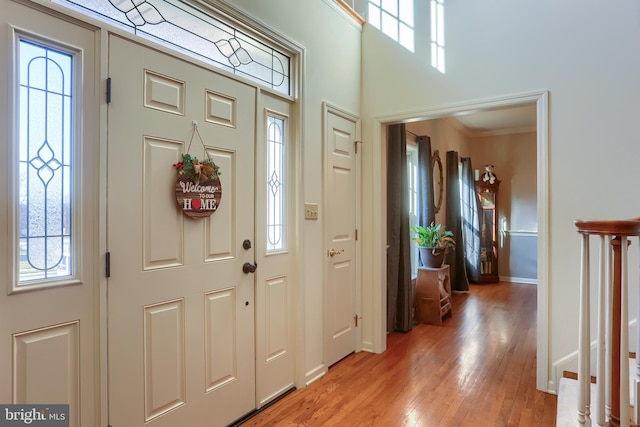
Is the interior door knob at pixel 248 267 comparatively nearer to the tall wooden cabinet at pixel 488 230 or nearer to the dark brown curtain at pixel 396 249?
the dark brown curtain at pixel 396 249

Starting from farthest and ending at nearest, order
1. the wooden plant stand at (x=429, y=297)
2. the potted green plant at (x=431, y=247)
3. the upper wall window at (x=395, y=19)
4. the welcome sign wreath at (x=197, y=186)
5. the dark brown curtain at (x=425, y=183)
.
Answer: the dark brown curtain at (x=425, y=183)
the potted green plant at (x=431, y=247)
the wooden plant stand at (x=429, y=297)
the upper wall window at (x=395, y=19)
the welcome sign wreath at (x=197, y=186)

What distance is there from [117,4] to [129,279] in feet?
4.04

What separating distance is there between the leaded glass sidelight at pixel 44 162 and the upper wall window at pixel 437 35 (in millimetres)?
2584

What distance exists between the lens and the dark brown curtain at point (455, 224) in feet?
19.1

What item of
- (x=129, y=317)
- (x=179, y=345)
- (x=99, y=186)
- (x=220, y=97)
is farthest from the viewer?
(x=220, y=97)

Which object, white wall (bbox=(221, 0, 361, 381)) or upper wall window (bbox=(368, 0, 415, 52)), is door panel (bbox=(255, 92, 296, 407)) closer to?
white wall (bbox=(221, 0, 361, 381))

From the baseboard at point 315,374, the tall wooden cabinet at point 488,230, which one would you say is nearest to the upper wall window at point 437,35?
the baseboard at point 315,374

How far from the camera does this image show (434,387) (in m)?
2.66

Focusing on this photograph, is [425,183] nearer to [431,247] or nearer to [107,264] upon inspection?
[431,247]

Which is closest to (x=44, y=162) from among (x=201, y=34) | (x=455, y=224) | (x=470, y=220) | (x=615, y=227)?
(x=201, y=34)

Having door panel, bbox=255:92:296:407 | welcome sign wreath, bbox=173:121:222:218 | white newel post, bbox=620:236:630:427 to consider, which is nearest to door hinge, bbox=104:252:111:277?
welcome sign wreath, bbox=173:121:222:218

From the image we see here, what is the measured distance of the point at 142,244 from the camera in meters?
1.73

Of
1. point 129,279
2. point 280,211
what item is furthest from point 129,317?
point 280,211

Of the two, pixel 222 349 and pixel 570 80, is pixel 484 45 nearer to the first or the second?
pixel 570 80
